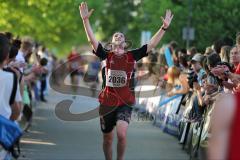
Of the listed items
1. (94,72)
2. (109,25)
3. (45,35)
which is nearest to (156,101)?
(94,72)

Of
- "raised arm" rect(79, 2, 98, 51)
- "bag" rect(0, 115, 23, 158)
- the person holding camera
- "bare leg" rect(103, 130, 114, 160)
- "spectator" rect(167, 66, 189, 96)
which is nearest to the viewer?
"bag" rect(0, 115, 23, 158)

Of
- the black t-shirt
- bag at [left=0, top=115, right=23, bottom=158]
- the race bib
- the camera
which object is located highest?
the black t-shirt

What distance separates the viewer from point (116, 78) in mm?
10555

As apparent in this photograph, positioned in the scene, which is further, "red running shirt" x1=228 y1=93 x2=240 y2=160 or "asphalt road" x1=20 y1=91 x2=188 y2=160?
"asphalt road" x1=20 y1=91 x2=188 y2=160

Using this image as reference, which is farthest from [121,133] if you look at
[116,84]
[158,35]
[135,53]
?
[158,35]

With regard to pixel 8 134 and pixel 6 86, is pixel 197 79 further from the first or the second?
pixel 8 134

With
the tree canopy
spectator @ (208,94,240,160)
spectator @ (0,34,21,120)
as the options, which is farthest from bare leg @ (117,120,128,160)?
the tree canopy

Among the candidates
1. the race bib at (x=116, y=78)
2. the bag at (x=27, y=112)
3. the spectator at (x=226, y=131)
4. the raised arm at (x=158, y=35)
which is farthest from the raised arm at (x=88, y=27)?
the spectator at (x=226, y=131)

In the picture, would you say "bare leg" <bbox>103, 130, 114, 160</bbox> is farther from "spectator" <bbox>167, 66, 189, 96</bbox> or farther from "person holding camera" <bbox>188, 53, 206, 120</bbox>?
"spectator" <bbox>167, 66, 189, 96</bbox>

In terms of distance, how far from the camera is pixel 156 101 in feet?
67.8

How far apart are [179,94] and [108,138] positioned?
21.5 ft

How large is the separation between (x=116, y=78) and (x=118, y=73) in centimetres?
10

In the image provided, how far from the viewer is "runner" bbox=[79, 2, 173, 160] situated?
34.1 feet

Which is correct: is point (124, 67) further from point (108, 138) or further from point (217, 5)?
point (217, 5)
